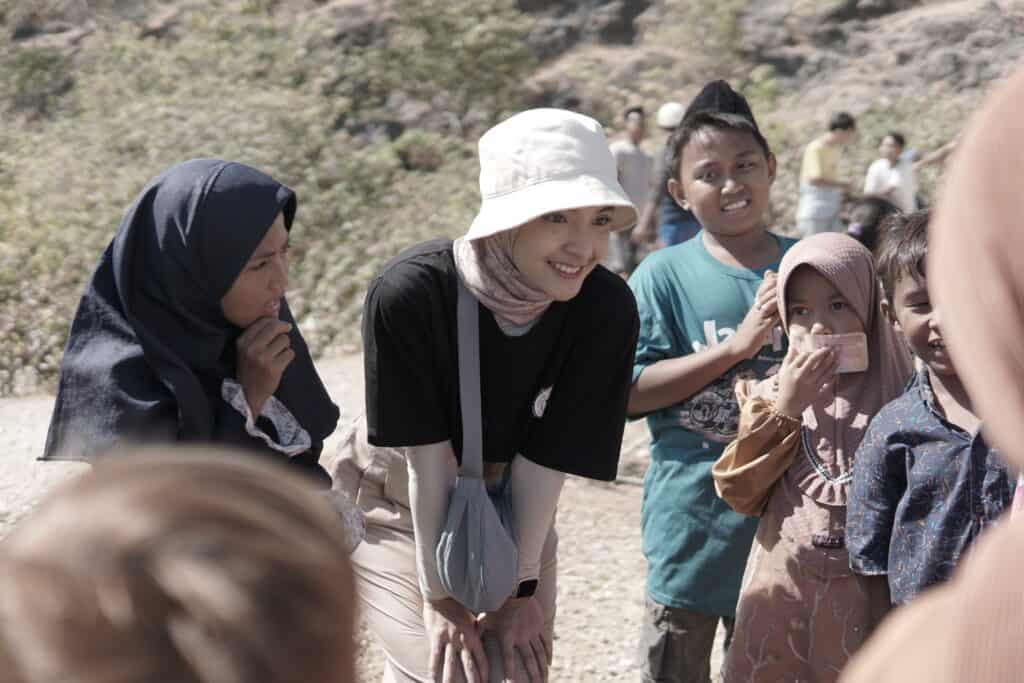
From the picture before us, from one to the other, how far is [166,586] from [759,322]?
2.51 metres

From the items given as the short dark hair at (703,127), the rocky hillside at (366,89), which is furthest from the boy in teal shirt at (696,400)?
the rocky hillside at (366,89)

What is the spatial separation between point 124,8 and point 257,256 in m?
20.0

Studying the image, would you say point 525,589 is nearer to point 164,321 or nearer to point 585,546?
point 164,321

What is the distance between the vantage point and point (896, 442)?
2938mm

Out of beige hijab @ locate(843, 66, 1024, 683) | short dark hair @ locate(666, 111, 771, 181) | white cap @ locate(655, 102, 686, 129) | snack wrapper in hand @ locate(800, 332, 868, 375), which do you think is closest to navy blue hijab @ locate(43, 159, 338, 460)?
snack wrapper in hand @ locate(800, 332, 868, 375)

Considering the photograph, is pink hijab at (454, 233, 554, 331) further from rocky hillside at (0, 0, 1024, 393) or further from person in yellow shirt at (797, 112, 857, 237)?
person in yellow shirt at (797, 112, 857, 237)

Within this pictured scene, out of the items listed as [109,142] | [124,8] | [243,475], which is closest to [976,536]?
[243,475]

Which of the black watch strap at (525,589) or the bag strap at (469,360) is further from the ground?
the bag strap at (469,360)

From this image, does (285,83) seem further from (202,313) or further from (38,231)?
(202,313)

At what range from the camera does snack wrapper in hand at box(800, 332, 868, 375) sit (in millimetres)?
3254

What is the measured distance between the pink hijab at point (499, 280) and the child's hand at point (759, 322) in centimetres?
69

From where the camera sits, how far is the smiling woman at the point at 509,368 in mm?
2967

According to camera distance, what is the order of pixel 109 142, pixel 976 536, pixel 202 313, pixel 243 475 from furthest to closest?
pixel 109 142
pixel 202 313
pixel 976 536
pixel 243 475

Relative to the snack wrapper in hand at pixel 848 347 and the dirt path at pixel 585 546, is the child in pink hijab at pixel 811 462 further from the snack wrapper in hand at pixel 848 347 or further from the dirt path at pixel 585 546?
the dirt path at pixel 585 546
